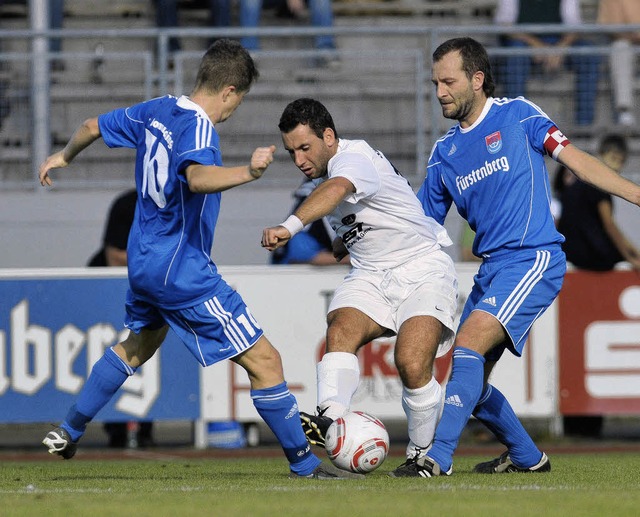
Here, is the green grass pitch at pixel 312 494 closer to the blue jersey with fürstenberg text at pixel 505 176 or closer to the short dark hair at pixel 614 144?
the blue jersey with fürstenberg text at pixel 505 176

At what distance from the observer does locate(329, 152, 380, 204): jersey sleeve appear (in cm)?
704

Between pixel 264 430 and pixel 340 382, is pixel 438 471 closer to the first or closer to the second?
pixel 340 382

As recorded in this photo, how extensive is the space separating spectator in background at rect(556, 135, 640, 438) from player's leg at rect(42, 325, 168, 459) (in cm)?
500

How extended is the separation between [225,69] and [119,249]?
4.49m

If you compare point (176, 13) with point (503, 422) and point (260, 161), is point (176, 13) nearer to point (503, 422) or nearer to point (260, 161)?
point (503, 422)

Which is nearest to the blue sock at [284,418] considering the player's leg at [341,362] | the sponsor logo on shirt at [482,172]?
the player's leg at [341,362]

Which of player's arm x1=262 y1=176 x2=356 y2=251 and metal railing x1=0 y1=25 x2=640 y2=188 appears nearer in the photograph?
player's arm x1=262 y1=176 x2=356 y2=251

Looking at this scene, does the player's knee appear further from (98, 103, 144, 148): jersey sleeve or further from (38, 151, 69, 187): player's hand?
(38, 151, 69, 187): player's hand

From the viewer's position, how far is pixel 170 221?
7098 mm

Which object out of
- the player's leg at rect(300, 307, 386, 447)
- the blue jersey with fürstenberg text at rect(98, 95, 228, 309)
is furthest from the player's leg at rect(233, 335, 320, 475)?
the blue jersey with fürstenberg text at rect(98, 95, 228, 309)

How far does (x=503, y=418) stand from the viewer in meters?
7.56

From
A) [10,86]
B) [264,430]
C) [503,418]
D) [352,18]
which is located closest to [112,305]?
[264,430]

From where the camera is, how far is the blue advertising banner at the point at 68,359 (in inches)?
431

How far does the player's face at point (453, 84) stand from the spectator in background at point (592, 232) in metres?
4.38
